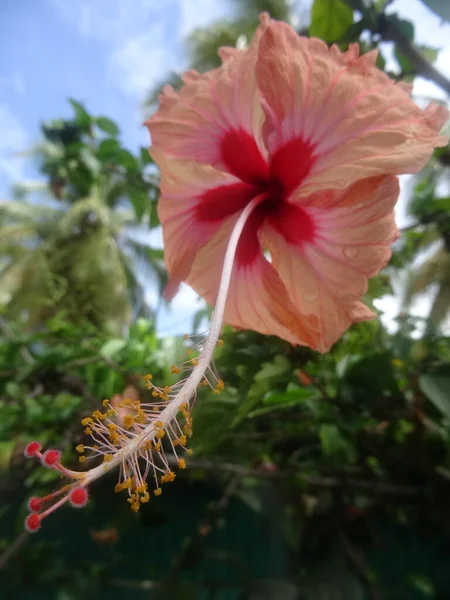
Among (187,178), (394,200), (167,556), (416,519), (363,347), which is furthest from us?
(167,556)

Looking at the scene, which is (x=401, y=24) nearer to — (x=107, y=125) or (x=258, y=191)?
(x=258, y=191)

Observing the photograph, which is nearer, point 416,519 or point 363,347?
point 363,347

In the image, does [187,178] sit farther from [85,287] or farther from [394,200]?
[85,287]

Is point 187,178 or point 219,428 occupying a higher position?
point 187,178

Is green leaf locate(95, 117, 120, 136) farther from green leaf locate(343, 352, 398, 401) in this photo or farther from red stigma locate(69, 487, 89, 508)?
red stigma locate(69, 487, 89, 508)

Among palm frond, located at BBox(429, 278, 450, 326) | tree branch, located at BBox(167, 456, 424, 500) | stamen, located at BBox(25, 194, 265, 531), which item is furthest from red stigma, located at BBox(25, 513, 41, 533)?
palm frond, located at BBox(429, 278, 450, 326)

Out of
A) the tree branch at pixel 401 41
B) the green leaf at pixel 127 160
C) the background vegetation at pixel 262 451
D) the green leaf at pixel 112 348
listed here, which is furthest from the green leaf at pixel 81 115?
the tree branch at pixel 401 41

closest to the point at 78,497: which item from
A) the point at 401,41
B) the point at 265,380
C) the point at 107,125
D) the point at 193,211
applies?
the point at 265,380

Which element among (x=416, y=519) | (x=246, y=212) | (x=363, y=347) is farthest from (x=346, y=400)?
(x=416, y=519)

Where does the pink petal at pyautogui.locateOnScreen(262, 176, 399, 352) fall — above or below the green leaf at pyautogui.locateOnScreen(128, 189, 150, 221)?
below
